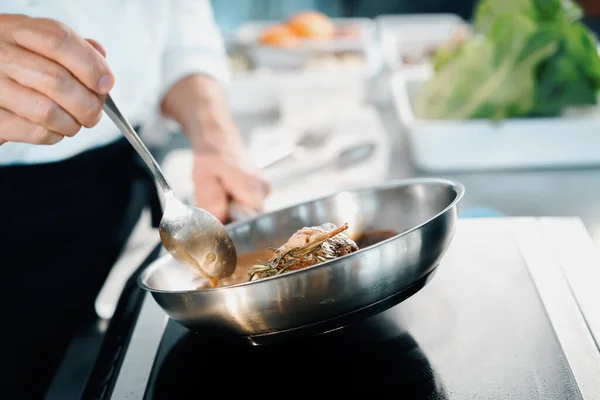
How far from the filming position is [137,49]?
1.29 metres

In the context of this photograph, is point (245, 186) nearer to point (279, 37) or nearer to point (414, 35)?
point (279, 37)

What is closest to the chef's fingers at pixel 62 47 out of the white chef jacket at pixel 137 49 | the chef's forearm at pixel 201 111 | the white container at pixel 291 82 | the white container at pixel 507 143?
the white chef jacket at pixel 137 49

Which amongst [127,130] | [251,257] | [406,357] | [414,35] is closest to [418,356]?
[406,357]

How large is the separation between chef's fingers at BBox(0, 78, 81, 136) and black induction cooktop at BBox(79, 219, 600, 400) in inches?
10.7

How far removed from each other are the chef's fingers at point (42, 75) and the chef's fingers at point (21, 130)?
0.05m

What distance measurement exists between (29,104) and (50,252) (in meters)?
0.54

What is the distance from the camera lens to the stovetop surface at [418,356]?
618 millimetres

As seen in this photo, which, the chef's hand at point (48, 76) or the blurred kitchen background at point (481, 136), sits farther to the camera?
the blurred kitchen background at point (481, 136)

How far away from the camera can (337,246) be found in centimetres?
69

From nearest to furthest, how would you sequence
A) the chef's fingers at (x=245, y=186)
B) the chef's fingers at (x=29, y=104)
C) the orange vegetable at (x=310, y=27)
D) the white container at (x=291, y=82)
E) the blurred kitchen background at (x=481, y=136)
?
the chef's fingers at (x=29, y=104), the chef's fingers at (x=245, y=186), the blurred kitchen background at (x=481, y=136), the white container at (x=291, y=82), the orange vegetable at (x=310, y=27)

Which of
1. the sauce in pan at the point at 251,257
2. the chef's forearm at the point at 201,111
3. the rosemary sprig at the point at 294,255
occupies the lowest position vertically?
the chef's forearm at the point at 201,111

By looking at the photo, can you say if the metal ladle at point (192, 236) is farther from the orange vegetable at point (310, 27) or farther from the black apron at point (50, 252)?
the orange vegetable at point (310, 27)

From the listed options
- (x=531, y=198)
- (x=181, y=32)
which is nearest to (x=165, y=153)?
(x=181, y=32)

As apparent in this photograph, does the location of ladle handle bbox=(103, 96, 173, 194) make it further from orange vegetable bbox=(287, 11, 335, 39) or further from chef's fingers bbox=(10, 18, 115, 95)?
orange vegetable bbox=(287, 11, 335, 39)
